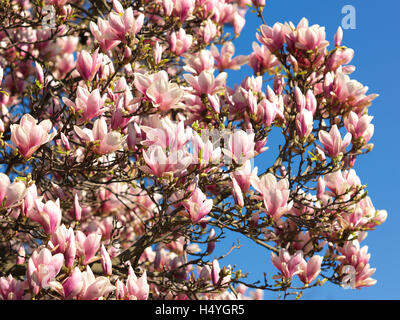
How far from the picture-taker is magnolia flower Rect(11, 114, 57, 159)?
11.0 ft

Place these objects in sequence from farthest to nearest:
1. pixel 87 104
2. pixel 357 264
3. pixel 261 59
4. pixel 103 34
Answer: pixel 261 59 → pixel 357 264 → pixel 103 34 → pixel 87 104

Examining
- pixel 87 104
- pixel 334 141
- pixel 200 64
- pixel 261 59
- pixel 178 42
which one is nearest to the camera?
A: pixel 87 104

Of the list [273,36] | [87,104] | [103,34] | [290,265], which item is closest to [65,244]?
[87,104]

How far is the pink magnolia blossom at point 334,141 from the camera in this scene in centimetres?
410

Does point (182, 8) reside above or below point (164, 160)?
above

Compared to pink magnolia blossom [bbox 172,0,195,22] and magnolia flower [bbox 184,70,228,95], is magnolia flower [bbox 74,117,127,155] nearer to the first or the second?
magnolia flower [bbox 184,70,228,95]

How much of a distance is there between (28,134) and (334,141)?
7.89ft

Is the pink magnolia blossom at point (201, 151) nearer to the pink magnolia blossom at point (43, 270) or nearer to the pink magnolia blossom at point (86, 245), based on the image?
the pink magnolia blossom at point (86, 245)

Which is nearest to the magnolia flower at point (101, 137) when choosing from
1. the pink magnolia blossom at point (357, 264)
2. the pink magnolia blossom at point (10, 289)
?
the pink magnolia blossom at point (10, 289)

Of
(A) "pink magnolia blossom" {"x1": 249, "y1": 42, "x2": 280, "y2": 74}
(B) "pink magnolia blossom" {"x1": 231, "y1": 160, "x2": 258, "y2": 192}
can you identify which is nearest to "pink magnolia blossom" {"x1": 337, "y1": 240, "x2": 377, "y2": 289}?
(B) "pink magnolia blossom" {"x1": 231, "y1": 160, "x2": 258, "y2": 192}

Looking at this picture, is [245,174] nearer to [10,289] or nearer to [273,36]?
[273,36]

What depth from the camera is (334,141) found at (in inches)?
162

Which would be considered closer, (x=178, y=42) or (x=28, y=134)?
(x=28, y=134)

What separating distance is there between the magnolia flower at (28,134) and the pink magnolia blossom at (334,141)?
2.23 meters
